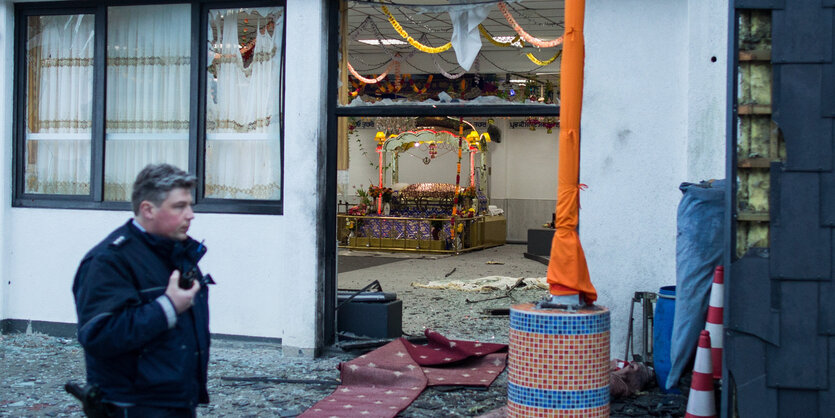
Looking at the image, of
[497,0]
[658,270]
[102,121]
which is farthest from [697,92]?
[102,121]

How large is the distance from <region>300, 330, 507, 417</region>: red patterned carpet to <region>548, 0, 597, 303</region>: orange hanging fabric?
1.62 meters

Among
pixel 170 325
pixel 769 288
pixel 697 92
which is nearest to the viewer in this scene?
pixel 170 325

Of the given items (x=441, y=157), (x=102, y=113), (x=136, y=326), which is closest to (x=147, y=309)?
(x=136, y=326)

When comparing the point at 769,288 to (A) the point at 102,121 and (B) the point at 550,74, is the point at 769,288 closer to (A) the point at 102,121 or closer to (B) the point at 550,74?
(A) the point at 102,121

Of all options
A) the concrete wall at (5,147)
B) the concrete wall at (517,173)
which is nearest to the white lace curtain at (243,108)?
the concrete wall at (5,147)

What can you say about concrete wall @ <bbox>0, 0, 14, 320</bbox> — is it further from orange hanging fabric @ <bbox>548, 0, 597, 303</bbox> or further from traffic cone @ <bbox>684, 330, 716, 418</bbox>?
traffic cone @ <bbox>684, 330, 716, 418</bbox>

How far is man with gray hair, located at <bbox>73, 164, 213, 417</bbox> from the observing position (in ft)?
9.66

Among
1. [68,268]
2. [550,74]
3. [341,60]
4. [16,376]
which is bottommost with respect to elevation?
[16,376]

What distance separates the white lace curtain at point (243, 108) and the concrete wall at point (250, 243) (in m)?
0.38

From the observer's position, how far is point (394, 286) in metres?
13.1

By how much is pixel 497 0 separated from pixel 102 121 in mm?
4065

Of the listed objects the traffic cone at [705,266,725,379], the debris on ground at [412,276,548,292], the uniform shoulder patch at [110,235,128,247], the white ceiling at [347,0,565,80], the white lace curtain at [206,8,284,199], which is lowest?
the debris on ground at [412,276,548,292]

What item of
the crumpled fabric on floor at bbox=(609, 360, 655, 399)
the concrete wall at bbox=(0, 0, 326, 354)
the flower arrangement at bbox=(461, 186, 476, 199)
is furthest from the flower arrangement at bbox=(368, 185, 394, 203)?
the crumpled fabric on floor at bbox=(609, 360, 655, 399)

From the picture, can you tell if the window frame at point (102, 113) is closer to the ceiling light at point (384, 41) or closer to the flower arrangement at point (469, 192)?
the ceiling light at point (384, 41)
